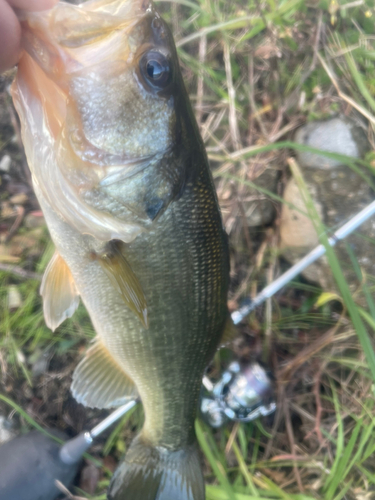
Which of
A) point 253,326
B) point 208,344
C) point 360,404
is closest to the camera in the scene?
point 208,344

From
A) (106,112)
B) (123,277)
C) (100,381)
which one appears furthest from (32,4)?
(100,381)

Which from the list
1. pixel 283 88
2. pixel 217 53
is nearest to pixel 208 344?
pixel 283 88

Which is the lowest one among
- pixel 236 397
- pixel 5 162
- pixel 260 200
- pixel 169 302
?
pixel 236 397

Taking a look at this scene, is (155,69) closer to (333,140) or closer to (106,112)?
(106,112)

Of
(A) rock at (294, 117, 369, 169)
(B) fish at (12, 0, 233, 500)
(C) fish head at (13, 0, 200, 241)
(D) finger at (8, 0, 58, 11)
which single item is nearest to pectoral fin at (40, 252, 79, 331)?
(B) fish at (12, 0, 233, 500)

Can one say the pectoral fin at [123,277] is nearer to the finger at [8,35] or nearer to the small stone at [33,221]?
the finger at [8,35]

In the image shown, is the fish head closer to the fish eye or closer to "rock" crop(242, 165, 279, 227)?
the fish eye

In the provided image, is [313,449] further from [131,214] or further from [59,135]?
[59,135]
